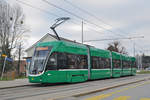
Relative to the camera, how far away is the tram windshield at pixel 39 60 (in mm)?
14781

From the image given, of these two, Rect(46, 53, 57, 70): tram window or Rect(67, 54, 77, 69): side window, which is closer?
Rect(46, 53, 57, 70): tram window

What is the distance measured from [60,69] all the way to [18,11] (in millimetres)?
27336

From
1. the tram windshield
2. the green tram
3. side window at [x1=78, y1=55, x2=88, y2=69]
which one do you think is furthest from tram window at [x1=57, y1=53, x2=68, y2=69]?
side window at [x1=78, y1=55, x2=88, y2=69]

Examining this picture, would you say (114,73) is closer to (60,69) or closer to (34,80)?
(60,69)

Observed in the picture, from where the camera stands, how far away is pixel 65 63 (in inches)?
636

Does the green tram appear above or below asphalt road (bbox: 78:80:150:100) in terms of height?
above

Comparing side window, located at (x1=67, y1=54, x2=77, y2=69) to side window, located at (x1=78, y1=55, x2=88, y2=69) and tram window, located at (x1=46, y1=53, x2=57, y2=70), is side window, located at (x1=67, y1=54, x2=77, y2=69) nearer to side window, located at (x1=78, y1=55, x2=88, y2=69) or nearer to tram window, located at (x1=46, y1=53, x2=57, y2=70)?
side window, located at (x1=78, y1=55, x2=88, y2=69)

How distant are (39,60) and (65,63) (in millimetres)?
2157

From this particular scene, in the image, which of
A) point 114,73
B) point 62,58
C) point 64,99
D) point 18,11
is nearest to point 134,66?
point 114,73

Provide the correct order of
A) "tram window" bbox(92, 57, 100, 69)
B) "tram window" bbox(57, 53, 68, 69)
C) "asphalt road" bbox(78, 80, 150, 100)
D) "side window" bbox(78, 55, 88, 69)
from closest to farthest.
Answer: "asphalt road" bbox(78, 80, 150, 100) → "tram window" bbox(57, 53, 68, 69) → "side window" bbox(78, 55, 88, 69) → "tram window" bbox(92, 57, 100, 69)

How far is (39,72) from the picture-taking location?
14.6 meters

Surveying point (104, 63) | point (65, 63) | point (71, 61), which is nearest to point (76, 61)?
point (71, 61)

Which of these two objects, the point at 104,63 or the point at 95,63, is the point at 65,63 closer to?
the point at 95,63

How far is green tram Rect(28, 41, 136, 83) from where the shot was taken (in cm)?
1482
